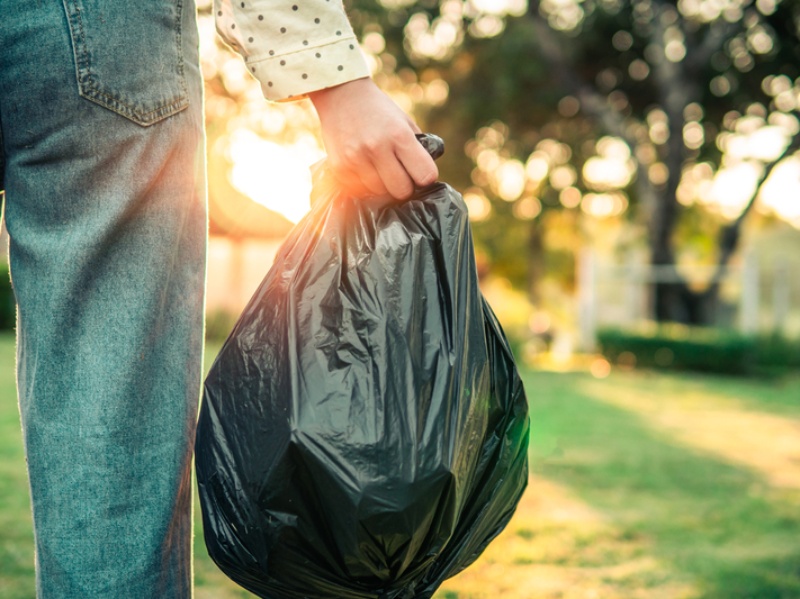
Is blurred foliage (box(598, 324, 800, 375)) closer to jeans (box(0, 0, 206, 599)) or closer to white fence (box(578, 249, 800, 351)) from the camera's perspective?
white fence (box(578, 249, 800, 351))

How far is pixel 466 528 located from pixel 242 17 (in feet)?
2.60

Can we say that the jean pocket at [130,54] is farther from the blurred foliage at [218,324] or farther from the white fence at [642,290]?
the blurred foliage at [218,324]

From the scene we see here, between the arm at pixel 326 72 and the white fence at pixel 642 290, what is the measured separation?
9603 millimetres

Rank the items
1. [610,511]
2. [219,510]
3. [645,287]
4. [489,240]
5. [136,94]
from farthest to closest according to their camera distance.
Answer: [489,240] < [645,287] < [610,511] < [219,510] < [136,94]

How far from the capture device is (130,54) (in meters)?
0.91

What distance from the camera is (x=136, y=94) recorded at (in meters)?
0.92

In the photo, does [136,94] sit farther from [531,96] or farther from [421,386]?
[531,96]

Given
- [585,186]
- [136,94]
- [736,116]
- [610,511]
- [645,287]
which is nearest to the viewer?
[136,94]

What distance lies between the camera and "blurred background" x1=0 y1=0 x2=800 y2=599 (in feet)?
7.76

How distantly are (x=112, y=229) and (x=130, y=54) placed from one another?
216mm

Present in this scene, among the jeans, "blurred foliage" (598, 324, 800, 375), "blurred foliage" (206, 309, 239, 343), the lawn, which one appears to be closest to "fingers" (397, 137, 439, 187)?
the jeans

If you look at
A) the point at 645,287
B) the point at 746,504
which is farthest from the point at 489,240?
the point at 746,504

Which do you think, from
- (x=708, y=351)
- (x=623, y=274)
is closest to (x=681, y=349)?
(x=708, y=351)

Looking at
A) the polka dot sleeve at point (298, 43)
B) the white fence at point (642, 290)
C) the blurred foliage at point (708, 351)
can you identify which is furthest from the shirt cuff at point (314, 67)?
the white fence at point (642, 290)
